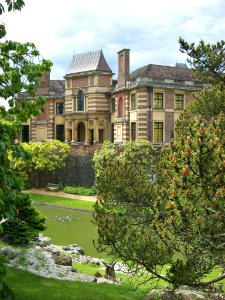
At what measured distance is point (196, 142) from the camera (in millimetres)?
7715

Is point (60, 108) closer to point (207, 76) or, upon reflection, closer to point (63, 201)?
point (63, 201)

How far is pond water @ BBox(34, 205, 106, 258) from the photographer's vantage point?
2220cm

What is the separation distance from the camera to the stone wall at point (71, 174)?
38.1 meters

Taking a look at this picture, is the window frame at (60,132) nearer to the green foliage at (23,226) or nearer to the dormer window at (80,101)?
the dormer window at (80,101)

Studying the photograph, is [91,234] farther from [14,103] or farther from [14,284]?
[14,103]

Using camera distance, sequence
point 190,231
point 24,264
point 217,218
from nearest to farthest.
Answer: point 217,218 < point 190,231 < point 24,264

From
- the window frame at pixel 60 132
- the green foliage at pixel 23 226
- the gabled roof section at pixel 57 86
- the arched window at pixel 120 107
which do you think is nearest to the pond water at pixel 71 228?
the green foliage at pixel 23 226

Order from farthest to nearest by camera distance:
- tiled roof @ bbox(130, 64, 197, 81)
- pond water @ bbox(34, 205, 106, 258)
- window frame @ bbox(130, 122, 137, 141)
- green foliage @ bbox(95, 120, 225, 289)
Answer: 1. window frame @ bbox(130, 122, 137, 141)
2. tiled roof @ bbox(130, 64, 197, 81)
3. pond water @ bbox(34, 205, 106, 258)
4. green foliage @ bbox(95, 120, 225, 289)

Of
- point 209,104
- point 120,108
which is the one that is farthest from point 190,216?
point 120,108

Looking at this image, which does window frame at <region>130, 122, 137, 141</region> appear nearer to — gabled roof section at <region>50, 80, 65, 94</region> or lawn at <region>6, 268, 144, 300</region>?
gabled roof section at <region>50, 80, 65, 94</region>

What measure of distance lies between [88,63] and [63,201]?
17925mm

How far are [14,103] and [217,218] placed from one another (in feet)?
18.6

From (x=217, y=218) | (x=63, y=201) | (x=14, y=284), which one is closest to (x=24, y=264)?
(x=14, y=284)

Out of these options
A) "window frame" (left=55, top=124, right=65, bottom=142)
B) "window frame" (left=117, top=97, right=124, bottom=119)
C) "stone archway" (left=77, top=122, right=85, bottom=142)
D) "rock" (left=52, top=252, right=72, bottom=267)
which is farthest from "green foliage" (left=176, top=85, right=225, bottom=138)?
"window frame" (left=55, top=124, right=65, bottom=142)
